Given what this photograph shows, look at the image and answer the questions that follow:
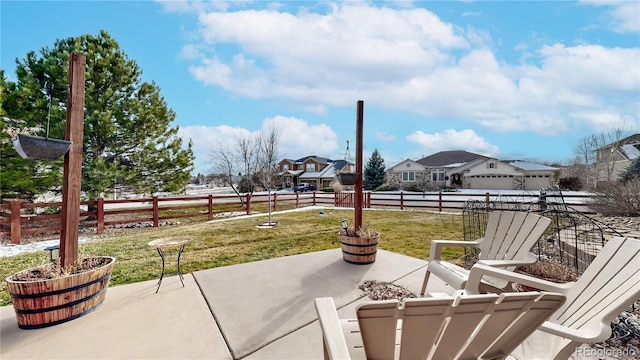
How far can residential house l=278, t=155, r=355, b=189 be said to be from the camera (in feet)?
104

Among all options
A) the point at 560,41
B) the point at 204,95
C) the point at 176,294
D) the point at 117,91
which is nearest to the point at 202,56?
the point at 204,95

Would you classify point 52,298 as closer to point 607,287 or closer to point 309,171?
point 607,287

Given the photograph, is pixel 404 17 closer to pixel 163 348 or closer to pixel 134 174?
pixel 163 348

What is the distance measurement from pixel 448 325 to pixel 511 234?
2.34 m

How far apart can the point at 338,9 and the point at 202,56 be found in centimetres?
436

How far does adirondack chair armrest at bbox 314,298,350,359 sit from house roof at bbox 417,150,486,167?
30012 millimetres

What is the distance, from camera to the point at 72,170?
2.72m

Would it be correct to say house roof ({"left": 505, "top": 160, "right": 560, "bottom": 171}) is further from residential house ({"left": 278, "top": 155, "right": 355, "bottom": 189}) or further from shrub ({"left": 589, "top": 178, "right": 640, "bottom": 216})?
shrub ({"left": 589, "top": 178, "right": 640, "bottom": 216})

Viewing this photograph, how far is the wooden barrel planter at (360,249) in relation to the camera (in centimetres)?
389

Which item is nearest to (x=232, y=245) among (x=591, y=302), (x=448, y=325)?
(x=448, y=325)

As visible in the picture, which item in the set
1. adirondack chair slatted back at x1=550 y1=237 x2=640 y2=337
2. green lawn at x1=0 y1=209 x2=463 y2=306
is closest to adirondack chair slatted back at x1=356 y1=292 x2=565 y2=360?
adirondack chair slatted back at x1=550 y1=237 x2=640 y2=337

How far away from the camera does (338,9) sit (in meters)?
5.75

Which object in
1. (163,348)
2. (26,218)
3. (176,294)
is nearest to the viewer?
(163,348)

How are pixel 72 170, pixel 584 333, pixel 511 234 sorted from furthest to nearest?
pixel 511 234 → pixel 72 170 → pixel 584 333
